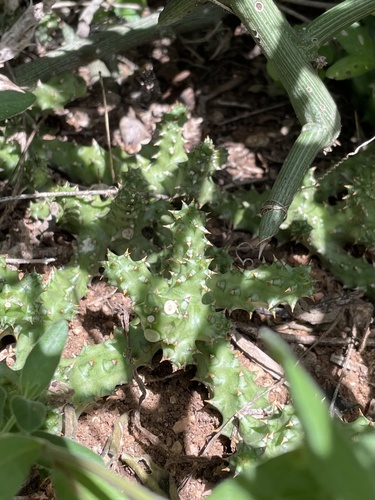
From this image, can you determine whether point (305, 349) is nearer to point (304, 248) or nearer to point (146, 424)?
point (304, 248)

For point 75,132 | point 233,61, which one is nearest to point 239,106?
point 233,61

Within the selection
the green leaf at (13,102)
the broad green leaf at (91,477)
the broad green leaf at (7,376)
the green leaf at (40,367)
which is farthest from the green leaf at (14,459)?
the green leaf at (13,102)

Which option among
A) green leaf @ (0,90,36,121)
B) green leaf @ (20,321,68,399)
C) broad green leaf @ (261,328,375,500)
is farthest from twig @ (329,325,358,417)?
broad green leaf @ (261,328,375,500)

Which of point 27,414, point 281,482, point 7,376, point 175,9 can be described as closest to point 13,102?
point 175,9

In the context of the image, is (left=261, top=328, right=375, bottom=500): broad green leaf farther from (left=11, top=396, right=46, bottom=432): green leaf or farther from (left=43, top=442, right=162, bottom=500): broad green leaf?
(left=11, top=396, right=46, bottom=432): green leaf

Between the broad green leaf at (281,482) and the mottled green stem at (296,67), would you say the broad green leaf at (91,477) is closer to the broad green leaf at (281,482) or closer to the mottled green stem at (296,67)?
the broad green leaf at (281,482)

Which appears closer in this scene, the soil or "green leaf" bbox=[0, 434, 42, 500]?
"green leaf" bbox=[0, 434, 42, 500]

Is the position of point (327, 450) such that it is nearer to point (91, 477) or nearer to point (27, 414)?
point (91, 477)
